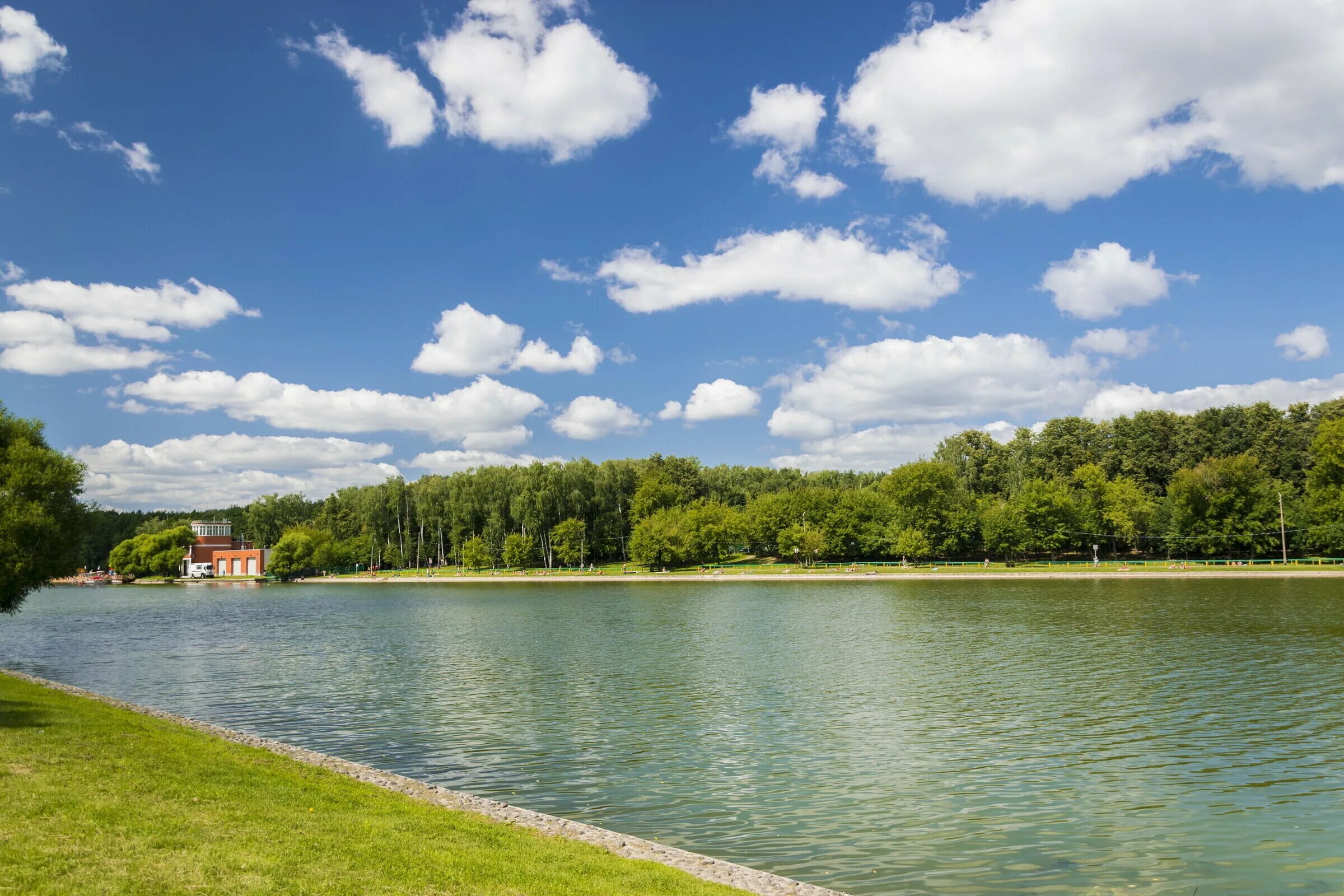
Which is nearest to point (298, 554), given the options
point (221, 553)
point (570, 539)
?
point (221, 553)

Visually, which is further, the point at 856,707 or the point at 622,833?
the point at 856,707

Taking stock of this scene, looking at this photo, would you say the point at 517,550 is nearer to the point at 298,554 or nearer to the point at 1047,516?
the point at 298,554

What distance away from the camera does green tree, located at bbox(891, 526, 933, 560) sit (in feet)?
385

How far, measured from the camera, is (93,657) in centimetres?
4272

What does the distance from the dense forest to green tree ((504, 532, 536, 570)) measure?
33 cm

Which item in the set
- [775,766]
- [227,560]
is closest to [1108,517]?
[775,766]

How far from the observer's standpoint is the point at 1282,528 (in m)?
93.9

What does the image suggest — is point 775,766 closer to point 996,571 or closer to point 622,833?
point 622,833

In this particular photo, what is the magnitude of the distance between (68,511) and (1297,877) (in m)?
49.7

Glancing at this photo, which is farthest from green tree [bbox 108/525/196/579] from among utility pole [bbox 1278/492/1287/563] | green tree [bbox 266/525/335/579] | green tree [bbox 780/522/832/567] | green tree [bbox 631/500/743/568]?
utility pole [bbox 1278/492/1287/563]

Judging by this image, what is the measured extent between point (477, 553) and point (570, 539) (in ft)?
58.2

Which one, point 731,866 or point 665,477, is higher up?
point 665,477

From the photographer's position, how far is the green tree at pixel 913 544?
11738 centimetres

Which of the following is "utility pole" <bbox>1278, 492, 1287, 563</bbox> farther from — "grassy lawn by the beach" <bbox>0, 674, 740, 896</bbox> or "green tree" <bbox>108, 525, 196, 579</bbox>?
"green tree" <bbox>108, 525, 196, 579</bbox>
